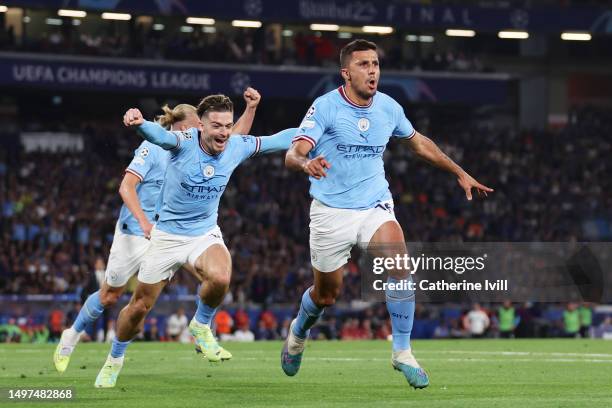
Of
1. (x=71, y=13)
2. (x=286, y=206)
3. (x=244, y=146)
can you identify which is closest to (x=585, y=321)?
(x=286, y=206)

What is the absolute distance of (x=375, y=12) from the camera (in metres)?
43.6

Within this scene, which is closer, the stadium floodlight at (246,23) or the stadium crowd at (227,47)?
the stadium crowd at (227,47)

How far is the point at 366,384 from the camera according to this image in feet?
38.0

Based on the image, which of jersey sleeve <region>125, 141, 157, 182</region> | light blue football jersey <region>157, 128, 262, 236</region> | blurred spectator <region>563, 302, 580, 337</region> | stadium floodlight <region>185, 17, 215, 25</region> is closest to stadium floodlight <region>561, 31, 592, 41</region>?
stadium floodlight <region>185, 17, 215, 25</region>

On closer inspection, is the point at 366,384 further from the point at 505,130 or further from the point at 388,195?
the point at 505,130

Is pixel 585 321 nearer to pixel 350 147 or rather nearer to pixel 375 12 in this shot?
pixel 375 12

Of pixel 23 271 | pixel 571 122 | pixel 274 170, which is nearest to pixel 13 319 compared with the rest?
pixel 23 271

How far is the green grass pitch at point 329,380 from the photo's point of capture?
9797 mm

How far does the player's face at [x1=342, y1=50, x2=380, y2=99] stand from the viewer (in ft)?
34.9

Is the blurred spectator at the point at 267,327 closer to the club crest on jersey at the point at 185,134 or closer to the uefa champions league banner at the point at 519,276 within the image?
the uefa champions league banner at the point at 519,276

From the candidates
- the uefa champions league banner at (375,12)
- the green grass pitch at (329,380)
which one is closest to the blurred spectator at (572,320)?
the green grass pitch at (329,380)

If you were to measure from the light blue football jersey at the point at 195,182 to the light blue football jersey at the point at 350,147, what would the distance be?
1.04 m

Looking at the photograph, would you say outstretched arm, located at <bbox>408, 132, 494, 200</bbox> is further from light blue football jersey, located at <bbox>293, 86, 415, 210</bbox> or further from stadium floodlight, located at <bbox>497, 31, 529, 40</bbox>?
stadium floodlight, located at <bbox>497, 31, 529, 40</bbox>

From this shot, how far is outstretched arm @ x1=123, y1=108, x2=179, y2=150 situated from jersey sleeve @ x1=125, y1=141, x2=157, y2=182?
192cm
